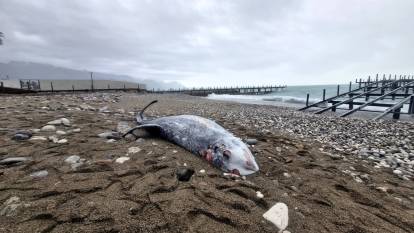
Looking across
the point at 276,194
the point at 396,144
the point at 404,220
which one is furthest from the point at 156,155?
the point at 396,144

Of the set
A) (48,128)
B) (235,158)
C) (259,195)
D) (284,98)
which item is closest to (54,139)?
(48,128)

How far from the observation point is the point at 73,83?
33.9 m

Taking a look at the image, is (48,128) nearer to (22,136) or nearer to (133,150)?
(22,136)

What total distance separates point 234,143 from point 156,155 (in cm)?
123

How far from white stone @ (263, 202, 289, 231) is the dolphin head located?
0.74 metres

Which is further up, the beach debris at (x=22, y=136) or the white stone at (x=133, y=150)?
the beach debris at (x=22, y=136)

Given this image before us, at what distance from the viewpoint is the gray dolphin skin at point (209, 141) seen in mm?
2967

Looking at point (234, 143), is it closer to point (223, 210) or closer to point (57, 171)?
point (223, 210)

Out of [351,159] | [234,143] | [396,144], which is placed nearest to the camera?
[234,143]

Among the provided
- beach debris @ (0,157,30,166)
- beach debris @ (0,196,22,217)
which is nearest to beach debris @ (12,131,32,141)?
beach debris @ (0,157,30,166)

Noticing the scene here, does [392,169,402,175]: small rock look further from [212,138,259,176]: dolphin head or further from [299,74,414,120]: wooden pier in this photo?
[299,74,414,120]: wooden pier

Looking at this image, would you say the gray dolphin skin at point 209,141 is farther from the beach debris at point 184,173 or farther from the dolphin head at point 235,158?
the beach debris at point 184,173

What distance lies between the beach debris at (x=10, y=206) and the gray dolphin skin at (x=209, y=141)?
7.06 ft

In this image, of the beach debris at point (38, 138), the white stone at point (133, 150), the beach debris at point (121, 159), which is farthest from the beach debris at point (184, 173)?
the beach debris at point (38, 138)
